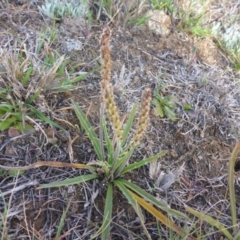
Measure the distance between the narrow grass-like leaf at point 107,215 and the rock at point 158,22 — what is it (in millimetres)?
1107

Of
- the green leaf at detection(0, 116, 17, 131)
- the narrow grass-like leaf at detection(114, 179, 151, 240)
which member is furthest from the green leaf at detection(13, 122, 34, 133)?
the narrow grass-like leaf at detection(114, 179, 151, 240)

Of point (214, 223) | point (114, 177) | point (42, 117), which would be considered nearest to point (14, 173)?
point (42, 117)

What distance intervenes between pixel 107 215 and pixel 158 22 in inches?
50.6

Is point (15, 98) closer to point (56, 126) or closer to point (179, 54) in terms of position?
point (56, 126)

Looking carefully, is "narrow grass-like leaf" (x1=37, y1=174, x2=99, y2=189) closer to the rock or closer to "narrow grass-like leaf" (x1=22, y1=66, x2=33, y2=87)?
"narrow grass-like leaf" (x1=22, y1=66, x2=33, y2=87)

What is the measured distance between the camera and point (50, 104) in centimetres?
168

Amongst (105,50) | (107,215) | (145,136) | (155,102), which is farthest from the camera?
(155,102)

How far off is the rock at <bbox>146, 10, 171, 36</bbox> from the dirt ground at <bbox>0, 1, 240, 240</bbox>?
0.14 ft

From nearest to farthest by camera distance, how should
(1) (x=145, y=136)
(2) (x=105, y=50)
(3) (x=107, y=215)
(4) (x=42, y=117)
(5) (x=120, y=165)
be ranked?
1. (2) (x=105, y=50)
2. (3) (x=107, y=215)
3. (5) (x=120, y=165)
4. (4) (x=42, y=117)
5. (1) (x=145, y=136)

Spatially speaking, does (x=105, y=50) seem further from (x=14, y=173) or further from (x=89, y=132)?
(x=14, y=173)

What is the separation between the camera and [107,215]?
4.53 feet

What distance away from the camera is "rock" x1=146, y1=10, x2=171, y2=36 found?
221cm

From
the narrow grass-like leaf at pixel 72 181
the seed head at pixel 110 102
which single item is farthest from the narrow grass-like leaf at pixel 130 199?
the seed head at pixel 110 102

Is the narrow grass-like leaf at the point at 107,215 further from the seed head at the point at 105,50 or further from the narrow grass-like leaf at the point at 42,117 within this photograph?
the seed head at the point at 105,50
